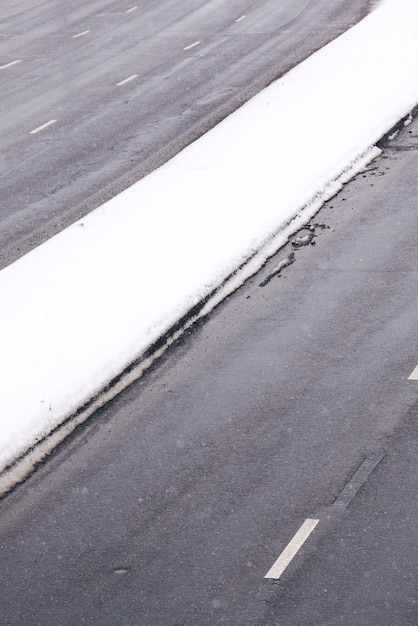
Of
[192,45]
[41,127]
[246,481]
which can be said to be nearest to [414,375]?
[246,481]

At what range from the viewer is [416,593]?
7.26 meters

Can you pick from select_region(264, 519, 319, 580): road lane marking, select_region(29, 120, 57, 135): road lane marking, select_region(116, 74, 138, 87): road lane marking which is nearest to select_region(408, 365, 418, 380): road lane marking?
select_region(264, 519, 319, 580): road lane marking

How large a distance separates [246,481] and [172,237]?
546 cm

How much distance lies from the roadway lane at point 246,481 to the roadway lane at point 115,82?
4.70m

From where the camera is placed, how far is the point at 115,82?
922 inches

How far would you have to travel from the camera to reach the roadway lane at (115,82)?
1706cm

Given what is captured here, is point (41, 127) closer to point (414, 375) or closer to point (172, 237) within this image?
point (172, 237)

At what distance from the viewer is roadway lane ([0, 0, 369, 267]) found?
1706 centimetres

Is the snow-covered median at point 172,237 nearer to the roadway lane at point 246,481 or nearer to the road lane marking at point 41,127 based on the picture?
the roadway lane at point 246,481

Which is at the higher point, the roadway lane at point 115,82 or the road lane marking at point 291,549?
the roadway lane at point 115,82

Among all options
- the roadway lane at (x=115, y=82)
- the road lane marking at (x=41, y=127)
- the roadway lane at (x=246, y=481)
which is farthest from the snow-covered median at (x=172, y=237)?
the road lane marking at (x=41, y=127)

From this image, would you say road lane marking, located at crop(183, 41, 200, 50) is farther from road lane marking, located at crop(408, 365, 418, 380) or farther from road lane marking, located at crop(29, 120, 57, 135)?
road lane marking, located at crop(408, 365, 418, 380)

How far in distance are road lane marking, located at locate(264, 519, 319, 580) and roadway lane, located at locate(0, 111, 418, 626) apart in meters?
0.05

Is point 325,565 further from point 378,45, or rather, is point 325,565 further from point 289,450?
point 378,45
